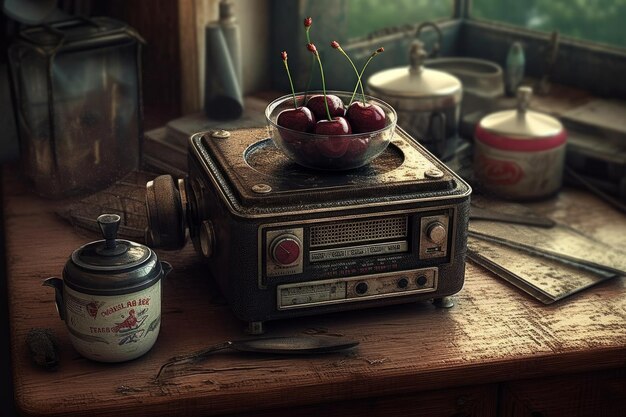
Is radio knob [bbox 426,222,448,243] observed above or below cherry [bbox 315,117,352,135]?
below

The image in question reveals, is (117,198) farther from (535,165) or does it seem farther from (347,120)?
(535,165)

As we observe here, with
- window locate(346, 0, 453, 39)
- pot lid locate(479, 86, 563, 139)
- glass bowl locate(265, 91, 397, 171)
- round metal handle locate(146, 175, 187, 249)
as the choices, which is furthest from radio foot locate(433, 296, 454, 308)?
window locate(346, 0, 453, 39)

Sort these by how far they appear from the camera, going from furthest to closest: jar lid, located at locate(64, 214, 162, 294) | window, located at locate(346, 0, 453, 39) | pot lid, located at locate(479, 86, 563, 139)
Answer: window, located at locate(346, 0, 453, 39) < pot lid, located at locate(479, 86, 563, 139) < jar lid, located at locate(64, 214, 162, 294)

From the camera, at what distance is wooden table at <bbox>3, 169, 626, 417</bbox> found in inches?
52.2

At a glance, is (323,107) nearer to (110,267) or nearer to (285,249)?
(285,249)

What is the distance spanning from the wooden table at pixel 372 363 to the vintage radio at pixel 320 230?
0.18 feet

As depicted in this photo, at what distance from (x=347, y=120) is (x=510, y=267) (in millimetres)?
395

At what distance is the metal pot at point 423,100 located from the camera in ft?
6.68

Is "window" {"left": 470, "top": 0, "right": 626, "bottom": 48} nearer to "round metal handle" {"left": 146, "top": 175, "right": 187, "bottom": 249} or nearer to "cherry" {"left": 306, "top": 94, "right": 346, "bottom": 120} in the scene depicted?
"cherry" {"left": 306, "top": 94, "right": 346, "bottom": 120}

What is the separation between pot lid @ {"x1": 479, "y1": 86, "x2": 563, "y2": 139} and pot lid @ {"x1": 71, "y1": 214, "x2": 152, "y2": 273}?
0.87 meters

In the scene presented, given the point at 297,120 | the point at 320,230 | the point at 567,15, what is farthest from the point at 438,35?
the point at 320,230

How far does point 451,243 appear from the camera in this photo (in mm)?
1478

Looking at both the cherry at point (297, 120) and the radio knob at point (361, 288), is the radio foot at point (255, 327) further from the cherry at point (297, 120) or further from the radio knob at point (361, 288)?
the cherry at point (297, 120)

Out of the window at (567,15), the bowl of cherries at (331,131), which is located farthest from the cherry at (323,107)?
the window at (567,15)
